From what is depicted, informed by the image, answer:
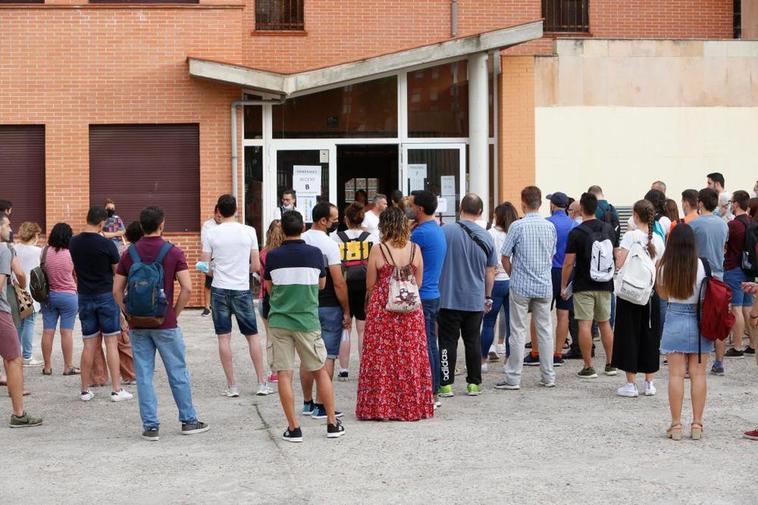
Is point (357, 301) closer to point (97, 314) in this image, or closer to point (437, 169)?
point (97, 314)

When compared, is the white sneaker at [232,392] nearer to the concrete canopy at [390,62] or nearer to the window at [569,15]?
the concrete canopy at [390,62]

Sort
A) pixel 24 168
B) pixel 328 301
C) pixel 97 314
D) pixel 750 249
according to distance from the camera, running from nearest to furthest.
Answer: pixel 328 301, pixel 97 314, pixel 750 249, pixel 24 168

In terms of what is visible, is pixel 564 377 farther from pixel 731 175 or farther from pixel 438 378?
pixel 731 175

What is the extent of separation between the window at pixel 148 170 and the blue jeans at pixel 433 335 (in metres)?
9.25

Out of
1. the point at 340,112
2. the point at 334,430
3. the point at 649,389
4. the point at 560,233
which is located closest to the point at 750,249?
the point at 560,233

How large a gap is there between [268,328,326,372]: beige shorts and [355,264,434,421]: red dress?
825 millimetres

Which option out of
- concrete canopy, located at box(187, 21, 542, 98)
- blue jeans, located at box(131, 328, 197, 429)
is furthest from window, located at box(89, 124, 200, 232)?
blue jeans, located at box(131, 328, 197, 429)

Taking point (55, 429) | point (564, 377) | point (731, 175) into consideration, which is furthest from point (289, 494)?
point (731, 175)

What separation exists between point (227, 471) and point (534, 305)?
458 centimetres

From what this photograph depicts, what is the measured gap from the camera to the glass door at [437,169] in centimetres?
2081

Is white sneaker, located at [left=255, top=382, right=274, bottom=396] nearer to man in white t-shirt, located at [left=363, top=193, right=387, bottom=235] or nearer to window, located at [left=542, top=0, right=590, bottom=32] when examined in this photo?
man in white t-shirt, located at [left=363, top=193, right=387, bottom=235]

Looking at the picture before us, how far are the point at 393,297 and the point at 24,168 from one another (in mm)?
11247

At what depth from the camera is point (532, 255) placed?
11930mm

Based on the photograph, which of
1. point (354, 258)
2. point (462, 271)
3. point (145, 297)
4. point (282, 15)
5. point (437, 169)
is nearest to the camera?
point (145, 297)
